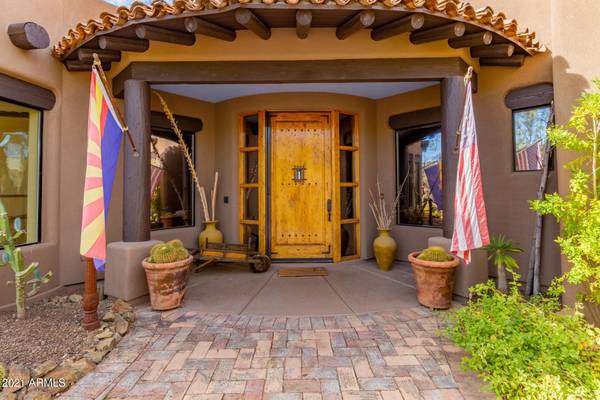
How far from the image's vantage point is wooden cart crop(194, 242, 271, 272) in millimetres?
4539

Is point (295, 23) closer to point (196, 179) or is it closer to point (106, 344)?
point (196, 179)

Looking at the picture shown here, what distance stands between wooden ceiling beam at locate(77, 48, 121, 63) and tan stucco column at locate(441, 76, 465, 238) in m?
3.82

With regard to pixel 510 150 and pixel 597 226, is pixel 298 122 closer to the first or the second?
pixel 510 150

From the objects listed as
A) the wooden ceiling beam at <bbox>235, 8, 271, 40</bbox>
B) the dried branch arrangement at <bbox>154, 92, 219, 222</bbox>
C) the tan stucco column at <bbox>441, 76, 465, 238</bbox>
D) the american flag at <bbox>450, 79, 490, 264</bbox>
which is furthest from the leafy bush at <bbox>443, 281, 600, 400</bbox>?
the dried branch arrangement at <bbox>154, 92, 219, 222</bbox>

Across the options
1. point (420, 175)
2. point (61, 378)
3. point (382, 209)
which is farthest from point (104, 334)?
point (420, 175)

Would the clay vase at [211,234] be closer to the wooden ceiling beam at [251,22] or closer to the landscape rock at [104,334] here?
the landscape rock at [104,334]

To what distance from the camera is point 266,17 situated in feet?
10.0

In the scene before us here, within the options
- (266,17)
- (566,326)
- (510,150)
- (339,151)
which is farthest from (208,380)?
(510,150)

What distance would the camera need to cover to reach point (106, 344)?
242cm

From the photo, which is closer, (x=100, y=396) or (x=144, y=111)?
(x=100, y=396)

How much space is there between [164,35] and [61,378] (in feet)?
10.2

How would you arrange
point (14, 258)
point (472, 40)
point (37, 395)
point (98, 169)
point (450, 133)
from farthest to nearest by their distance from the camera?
point (450, 133) → point (472, 40) → point (14, 258) → point (98, 169) → point (37, 395)

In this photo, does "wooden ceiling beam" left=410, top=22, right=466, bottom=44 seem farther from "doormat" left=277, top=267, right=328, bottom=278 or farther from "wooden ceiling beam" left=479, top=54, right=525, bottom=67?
"doormat" left=277, top=267, right=328, bottom=278

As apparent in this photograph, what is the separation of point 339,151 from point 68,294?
429cm
